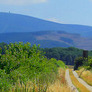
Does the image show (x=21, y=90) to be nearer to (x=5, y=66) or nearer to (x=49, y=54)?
(x=5, y=66)

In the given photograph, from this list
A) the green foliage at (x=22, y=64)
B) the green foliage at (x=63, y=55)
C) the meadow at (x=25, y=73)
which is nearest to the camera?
the meadow at (x=25, y=73)

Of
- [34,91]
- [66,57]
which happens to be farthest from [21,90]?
[66,57]

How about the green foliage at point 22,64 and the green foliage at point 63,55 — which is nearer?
the green foliage at point 22,64

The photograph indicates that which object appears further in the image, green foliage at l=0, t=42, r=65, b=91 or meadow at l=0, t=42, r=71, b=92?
green foliage at l=0, t=42, r=65, b=91

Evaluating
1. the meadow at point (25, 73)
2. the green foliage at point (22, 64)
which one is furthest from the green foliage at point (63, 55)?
the meadow at point (25, 73)

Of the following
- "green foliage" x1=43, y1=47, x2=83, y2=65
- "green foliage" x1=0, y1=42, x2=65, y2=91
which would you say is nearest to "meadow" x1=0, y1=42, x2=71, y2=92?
"green foliage" x1=0, y1=42, x2=65, y2=91

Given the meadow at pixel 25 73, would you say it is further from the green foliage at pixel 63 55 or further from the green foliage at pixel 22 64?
the green foliage at pixel 63 55

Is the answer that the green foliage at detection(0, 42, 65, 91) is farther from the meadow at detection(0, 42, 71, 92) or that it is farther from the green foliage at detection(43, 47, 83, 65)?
the green foliage at detection(43, 47, 83, 65)

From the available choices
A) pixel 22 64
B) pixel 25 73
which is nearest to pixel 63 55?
pixel 22 64

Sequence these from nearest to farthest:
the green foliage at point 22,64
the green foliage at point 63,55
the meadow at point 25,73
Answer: the meadow at point 25,73
the green foliage at point 22,64
the green foliage at point 63,55

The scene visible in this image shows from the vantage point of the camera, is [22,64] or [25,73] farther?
[22,64]

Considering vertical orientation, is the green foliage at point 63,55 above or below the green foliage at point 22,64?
below

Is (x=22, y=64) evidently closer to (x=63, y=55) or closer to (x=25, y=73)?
(x=25, y=73)

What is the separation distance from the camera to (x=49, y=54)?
18000cm
